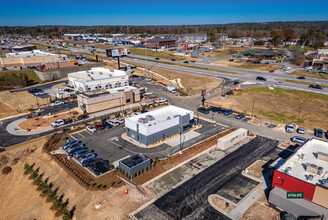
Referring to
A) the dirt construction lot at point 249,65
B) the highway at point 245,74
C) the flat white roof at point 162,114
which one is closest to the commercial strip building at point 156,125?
the flat white roof at point 162,114

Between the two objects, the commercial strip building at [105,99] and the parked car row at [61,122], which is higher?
the commercial strip building at [105,99]

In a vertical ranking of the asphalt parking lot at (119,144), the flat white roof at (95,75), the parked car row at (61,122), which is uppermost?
the flat white roof at (95,75)

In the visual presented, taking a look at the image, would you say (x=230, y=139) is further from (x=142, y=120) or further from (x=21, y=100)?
(x=21, y=100)

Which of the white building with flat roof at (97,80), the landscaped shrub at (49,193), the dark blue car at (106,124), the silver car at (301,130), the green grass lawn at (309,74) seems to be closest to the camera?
the landscaped shrub at (49,193)

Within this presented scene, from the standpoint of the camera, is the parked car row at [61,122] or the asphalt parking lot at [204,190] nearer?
the asphalt parking lot at [204,190]

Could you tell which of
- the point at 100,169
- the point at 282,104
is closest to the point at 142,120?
the point at 100,169

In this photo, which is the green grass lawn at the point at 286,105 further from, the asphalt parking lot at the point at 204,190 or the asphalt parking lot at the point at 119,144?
the asphalt parking lot at the point at 204,190

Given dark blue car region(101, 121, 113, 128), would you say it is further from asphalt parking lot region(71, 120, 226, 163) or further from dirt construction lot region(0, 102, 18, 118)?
dirt construction lot region(0, 102, 18, 118)
